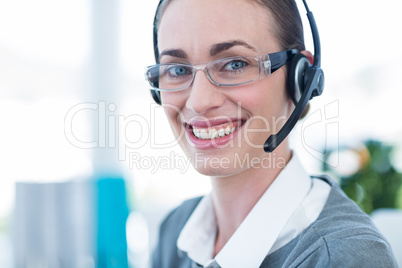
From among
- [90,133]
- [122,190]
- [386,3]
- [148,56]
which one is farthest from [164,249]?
[386,3]

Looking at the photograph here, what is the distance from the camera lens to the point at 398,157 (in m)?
2.68

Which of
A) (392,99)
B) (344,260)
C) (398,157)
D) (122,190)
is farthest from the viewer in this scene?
(392,99)

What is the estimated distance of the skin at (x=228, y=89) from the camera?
0.97 m

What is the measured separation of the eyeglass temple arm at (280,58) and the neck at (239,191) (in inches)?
9.2

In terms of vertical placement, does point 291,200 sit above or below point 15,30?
below

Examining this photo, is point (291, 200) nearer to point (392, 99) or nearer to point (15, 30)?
point (15, 30)

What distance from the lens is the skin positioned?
A: 972 millimetres

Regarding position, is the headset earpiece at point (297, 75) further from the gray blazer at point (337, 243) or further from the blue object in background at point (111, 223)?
the blue object in background at point (111, 223)

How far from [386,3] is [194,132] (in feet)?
7.41

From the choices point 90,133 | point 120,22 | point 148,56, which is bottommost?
point 90,133

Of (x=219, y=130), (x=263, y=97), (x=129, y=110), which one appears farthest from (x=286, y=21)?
(x=129, y=110)

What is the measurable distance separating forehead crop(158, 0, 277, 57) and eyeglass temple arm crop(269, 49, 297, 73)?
3 centimetres

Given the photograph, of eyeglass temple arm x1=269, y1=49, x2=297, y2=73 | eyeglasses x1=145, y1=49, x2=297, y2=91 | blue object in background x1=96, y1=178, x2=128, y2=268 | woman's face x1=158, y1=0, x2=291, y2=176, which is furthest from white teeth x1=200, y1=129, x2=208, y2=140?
blue object in background x1=96, y1=178, x2=128, y2=268

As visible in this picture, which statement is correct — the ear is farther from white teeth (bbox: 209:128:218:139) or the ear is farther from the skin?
white teeth (bbox: 209:128:218:139)
